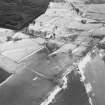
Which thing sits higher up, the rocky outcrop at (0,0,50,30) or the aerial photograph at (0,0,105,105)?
the rocky outcrop at (0,0,50,30)

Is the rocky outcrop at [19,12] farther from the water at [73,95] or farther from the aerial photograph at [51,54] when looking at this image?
the water at [73,95]

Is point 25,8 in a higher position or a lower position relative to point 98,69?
higher

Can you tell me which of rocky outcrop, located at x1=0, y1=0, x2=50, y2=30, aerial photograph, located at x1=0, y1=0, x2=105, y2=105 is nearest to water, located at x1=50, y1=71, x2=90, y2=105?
aerial photograph, located at x1=0, y1=0, x2=105, y2=105

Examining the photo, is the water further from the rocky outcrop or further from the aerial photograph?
the rocky outcrop

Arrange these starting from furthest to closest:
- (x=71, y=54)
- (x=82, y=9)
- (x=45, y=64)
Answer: (x=82, y=9)
(x=71, y=54)
(x=45, y=64)

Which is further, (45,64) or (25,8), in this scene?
(25,8)

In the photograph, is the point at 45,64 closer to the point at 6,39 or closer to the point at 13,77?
the point at 13,77

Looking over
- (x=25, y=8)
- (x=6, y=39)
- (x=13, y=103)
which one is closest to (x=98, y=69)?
(x=13, y=103)

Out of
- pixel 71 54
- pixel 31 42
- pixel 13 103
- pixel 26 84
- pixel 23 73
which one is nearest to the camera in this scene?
pixel 13 103
